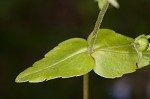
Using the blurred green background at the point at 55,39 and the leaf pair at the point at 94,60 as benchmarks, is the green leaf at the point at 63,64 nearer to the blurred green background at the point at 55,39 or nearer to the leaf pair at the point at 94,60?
the leaf pair at the point at 94,60

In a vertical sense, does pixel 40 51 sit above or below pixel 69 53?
above

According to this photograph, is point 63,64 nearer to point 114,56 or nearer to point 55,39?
point 114,56

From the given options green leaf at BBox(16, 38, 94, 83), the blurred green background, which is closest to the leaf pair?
green leaf at BBox(16, 38, 94, 83)

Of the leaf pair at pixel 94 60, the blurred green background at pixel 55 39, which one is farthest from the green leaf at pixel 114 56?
the blurred green background at pixel 55 39

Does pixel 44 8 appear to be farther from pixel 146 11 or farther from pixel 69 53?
pixel 69 53

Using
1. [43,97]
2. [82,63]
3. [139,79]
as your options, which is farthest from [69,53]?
[139,79]
